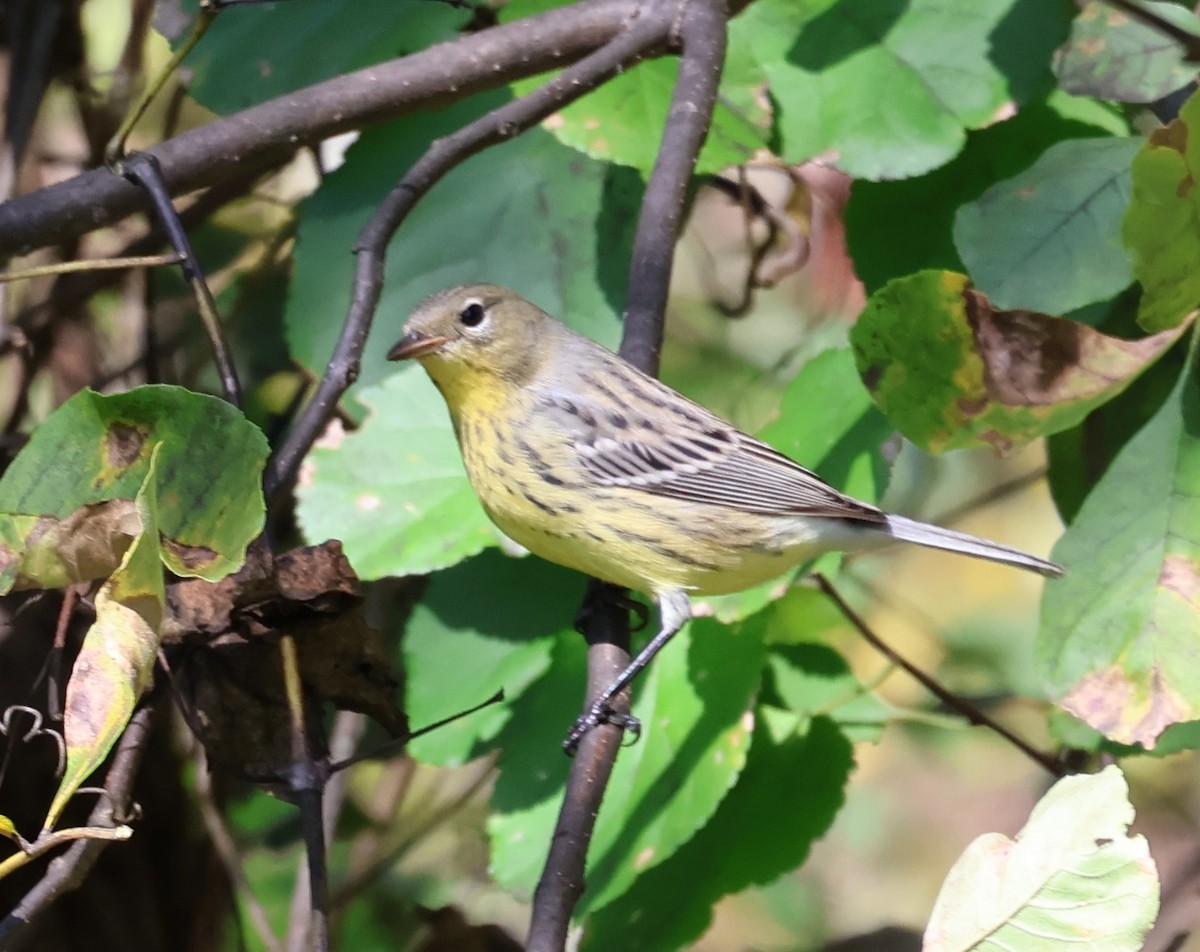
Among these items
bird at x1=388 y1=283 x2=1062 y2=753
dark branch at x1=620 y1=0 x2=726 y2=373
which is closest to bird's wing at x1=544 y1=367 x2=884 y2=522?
bird at x1=388 y1=283 x2=1062 y2=753

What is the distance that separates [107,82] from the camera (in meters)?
3.10

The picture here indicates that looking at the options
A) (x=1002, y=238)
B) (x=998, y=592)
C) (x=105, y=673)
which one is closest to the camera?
(x=105, y=673)

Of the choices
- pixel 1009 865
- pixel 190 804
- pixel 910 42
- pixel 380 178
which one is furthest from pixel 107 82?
pixel 1009 865

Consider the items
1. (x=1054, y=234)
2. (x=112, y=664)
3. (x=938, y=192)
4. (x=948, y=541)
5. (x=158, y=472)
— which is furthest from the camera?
(x=948, y=541)

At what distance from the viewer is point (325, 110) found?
201cm

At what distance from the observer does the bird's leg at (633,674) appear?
1679 mm

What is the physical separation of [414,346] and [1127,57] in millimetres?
1216

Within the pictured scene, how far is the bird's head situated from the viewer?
2285 millimetres

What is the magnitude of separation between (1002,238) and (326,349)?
1126mm

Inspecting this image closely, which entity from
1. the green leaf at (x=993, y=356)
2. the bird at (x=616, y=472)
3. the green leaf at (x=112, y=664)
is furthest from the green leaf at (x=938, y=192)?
the green leaf at (x=112, y=664)

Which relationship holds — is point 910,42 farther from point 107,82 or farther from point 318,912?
point 107,82

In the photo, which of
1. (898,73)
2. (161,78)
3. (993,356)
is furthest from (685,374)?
(161,78)

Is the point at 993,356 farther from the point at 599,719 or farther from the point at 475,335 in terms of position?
the point at 475,335

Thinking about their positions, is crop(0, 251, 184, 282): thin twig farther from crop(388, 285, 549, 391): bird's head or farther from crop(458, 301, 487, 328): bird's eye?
crop(458, 301, 487, 328): bird's eye
